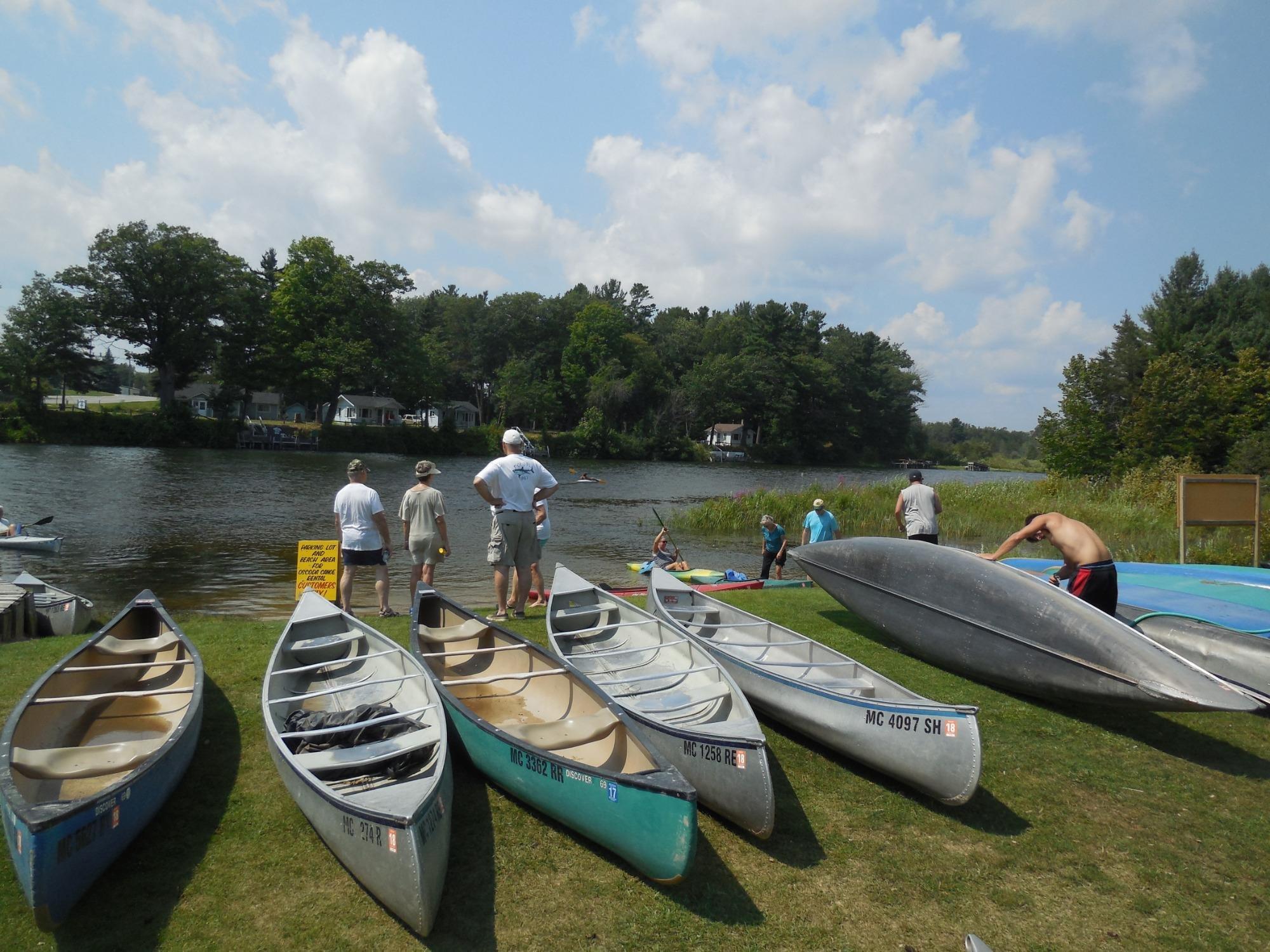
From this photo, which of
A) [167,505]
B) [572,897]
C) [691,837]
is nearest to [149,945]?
[572,897]

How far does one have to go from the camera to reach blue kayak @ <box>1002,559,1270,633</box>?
8.24m

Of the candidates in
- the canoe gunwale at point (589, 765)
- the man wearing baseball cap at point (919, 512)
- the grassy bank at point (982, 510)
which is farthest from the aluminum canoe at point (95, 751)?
the grassy bank at point (982, 510)

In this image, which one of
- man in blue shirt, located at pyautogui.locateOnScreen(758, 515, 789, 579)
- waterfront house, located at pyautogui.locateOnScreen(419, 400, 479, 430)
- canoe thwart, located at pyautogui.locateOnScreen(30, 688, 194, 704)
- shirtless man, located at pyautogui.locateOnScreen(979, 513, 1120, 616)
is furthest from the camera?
waterfront house, located at pyautogui.locateOnScreen(419, 400, 479, 430)

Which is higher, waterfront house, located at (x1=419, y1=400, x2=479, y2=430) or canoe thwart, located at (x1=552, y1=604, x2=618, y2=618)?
waterfront house, located at (x1=419, y1=400, x2=479, y2=430)

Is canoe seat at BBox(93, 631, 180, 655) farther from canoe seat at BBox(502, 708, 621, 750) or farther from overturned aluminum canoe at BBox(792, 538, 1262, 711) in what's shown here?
overturned aluminum canoe at BBox(792, 538, 1262, 711)

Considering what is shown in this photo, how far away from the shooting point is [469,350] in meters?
89.9

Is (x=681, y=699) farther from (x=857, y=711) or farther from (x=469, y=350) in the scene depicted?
(x=469, y=350)

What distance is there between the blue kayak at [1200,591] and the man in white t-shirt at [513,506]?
5565mm

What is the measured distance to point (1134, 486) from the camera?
81.4ft

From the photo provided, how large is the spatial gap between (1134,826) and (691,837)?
3099 mm

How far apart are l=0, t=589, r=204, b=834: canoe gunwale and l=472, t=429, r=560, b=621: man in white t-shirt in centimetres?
305

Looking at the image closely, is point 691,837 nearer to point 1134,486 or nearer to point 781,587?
point 781,587

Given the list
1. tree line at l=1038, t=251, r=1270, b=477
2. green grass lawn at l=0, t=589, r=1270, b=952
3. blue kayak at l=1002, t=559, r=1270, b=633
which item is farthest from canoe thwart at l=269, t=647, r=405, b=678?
tree line at l=1038, t=251, r=1270, b=477

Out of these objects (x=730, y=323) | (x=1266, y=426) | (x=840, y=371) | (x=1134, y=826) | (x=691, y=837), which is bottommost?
(x=1134, y=826)
